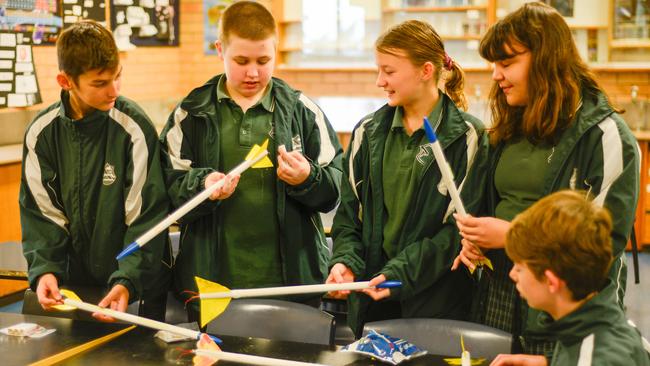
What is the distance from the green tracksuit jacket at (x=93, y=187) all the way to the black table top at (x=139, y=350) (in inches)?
16.0

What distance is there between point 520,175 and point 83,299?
1.45 metres

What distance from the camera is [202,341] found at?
204 centimetres

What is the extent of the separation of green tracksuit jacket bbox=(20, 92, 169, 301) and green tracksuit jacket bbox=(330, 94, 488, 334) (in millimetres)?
646

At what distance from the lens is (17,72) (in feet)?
19.4

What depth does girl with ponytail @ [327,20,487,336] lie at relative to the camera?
97.2 inches

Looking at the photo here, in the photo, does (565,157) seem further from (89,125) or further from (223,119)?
(89,125)

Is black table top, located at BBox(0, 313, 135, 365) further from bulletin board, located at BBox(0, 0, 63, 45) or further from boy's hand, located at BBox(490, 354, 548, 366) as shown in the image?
Result: bulletin board, located at BBox(0, 0, 63, 45)

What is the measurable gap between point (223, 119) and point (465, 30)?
547 centimetres

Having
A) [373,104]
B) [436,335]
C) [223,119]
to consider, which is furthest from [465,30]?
[436,335]

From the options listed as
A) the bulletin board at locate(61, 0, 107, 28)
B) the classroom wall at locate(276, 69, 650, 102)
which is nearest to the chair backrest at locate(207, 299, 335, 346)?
the bulletin board at locate(61, 0, 107, 28)

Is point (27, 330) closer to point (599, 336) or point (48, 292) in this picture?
point (48, 292)

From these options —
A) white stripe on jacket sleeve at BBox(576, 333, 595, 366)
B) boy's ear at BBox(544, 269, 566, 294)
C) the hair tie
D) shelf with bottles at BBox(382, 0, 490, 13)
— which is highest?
shelf with bottles at BBox(382, 0, 490, 13)

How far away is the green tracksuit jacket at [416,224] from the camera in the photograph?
2447mm

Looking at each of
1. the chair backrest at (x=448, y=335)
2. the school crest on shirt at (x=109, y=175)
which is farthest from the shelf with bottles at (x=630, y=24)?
the school crest on shirt at (x=109, y=175)
